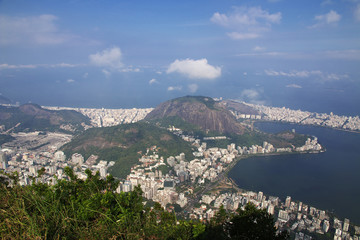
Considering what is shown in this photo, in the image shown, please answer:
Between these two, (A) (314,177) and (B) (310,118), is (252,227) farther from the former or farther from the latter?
(B) (310,118)

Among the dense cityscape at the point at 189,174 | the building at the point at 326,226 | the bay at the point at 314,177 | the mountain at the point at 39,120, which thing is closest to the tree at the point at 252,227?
the dense cityscape at the point at 189,174

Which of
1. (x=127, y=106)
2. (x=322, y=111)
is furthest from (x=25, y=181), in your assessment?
(x=322, y=111)

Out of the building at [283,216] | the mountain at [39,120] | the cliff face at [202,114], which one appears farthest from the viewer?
the cliff face at [202,114]

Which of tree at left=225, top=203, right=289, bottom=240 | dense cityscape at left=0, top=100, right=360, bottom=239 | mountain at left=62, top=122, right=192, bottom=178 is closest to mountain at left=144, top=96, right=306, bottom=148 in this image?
dense cityscape at left=0, top=100, right=360, bottom=239

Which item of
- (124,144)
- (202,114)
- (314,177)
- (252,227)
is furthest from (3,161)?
(314,177)

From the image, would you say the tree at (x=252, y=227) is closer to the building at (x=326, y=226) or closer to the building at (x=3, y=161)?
the building at (x=326, y=226)

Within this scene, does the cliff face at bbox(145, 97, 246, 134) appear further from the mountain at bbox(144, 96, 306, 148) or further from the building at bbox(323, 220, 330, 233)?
the building at bbox(323, 220, 330, 233)

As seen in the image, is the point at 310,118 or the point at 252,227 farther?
the point at 310,118
